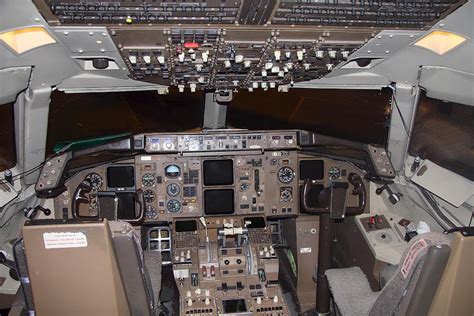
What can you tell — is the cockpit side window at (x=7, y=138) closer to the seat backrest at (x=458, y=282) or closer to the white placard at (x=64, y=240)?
the white placard at (x=64, y=240)

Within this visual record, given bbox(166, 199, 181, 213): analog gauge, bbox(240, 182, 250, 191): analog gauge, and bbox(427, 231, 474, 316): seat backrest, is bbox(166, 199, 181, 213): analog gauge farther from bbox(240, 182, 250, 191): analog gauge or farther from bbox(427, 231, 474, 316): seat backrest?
bbox(427, 231, 474, 316): seat backrest

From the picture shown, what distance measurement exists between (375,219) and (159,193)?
2.12 meters

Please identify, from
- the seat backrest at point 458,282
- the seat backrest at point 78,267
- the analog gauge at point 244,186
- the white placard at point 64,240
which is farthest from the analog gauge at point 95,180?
the seat backrest at point 458,282

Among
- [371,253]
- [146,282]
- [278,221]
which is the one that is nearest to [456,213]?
[371,253]

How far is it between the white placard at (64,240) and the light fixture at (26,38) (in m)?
1.04

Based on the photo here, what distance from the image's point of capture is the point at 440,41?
276 cm

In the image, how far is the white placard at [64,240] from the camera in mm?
2123

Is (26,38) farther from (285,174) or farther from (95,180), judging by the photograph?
(285,174)

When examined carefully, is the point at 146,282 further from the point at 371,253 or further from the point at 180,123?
the point at 180,123

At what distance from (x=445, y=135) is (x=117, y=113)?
4545mm

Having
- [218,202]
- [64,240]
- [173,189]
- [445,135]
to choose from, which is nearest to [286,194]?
[218,202]

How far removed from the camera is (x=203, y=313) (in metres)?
3.62

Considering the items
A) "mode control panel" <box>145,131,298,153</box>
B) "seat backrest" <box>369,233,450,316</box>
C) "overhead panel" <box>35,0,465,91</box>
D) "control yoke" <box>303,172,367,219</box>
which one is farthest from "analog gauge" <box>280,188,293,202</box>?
"seat backrest" <box>369,233,450,316</box>

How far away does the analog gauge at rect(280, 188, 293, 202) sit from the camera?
4.57m
